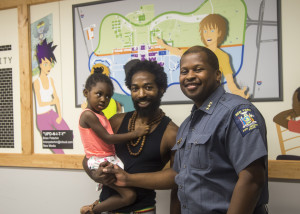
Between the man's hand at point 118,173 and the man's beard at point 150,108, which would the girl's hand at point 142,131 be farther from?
the man's hand at point 118,173

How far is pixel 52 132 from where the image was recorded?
9.27 ft

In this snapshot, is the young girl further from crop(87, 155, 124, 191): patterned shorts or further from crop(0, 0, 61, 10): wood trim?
crop(0, 0, 61, 10): wood trim

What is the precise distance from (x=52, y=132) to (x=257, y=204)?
86.0 inches

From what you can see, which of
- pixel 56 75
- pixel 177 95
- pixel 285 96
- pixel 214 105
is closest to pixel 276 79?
pixel 285 96

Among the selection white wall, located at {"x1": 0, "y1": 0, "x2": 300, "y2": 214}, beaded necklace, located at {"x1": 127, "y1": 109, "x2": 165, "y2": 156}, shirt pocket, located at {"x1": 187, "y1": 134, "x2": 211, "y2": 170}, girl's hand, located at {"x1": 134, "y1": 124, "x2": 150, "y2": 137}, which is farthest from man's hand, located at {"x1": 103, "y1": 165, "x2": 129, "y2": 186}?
white wall, located at {"x1": 0, "y1": 0, "x2": 300, "y2": 214}

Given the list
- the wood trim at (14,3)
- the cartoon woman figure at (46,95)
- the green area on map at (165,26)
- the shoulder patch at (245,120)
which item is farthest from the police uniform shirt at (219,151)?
the wood trim at (14,3)

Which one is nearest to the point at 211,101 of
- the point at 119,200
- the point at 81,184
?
the point at 119,200

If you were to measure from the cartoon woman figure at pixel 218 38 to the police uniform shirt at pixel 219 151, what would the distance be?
0.88 metres

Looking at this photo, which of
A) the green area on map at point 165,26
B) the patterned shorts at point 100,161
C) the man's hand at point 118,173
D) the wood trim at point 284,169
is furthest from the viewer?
the green area on map at point 165,26

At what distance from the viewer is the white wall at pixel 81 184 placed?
2.09 metres

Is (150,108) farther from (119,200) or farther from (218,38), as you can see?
(218,38)

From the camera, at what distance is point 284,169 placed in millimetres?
2096

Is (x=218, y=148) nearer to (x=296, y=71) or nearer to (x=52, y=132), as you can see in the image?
(x=296, y=71)

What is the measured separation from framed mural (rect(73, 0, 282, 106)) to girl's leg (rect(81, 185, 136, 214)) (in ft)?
3.13
